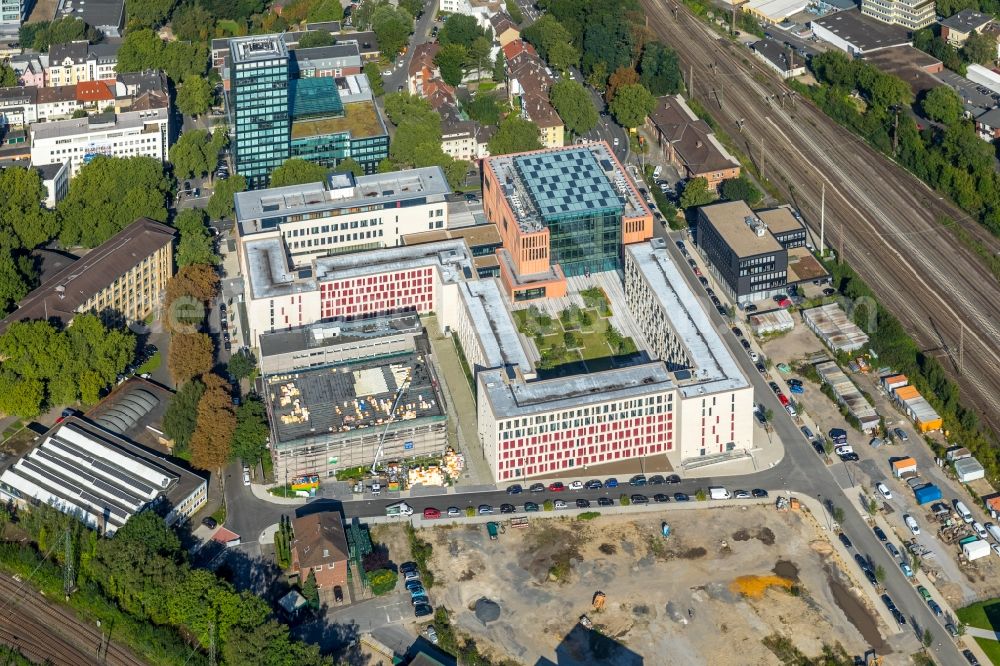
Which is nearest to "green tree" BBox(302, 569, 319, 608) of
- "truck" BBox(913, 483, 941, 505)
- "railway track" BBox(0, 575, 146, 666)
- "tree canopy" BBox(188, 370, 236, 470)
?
"railway track" BBox(0, 575, 146, 666)

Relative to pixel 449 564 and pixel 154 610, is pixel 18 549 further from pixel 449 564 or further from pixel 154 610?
pixel 449 564

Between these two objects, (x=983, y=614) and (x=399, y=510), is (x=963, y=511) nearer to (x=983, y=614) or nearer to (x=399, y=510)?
(x=983, y=614)

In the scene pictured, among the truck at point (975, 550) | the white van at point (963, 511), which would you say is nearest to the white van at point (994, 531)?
the truck at point (975, 550)

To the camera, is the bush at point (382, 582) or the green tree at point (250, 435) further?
the green tree at point (250, 435)

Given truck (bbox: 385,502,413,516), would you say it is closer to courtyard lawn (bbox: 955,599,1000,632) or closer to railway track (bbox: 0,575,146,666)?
railway track (bbox: 0,575,146,666)

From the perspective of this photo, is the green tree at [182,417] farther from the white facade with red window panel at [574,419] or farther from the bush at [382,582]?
the white facade with red window panel at [574,419]

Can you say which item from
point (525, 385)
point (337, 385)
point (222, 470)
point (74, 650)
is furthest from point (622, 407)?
point (74, 650)

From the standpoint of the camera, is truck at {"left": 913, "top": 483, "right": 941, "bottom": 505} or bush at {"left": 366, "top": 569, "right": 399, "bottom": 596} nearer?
bush at {"left": 366, "top": 569, "right": 399, "bottom": 596}
